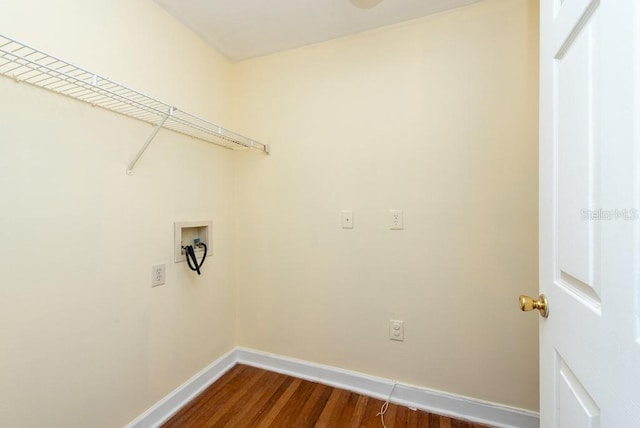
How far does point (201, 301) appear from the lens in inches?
70.2

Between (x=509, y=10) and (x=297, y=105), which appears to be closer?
(x=509, y=10)

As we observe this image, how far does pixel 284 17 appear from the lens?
1590mm

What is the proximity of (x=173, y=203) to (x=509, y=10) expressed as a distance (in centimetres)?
209

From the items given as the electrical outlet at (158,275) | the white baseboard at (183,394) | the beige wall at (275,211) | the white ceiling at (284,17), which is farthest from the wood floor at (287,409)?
the white ceiling at (284,17)

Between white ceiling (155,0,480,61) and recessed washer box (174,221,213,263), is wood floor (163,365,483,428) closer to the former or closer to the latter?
recessed washer box (174,221,213,263)

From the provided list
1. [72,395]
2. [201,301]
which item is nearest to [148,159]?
[201,301]

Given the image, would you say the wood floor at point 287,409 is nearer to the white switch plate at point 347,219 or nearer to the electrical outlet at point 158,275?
the electrical outlet at point 158,275

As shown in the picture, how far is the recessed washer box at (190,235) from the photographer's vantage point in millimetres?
1597

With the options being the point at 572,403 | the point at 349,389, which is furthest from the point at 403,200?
the point at 349,389

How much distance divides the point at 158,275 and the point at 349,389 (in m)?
1.35

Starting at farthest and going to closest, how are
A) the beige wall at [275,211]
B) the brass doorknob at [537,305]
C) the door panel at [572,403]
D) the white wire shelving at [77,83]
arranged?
the beige wall at [275,211]
the white wire shelving at [77,83]
the brass doorknob at [537,305]
the door panel at [572,403]

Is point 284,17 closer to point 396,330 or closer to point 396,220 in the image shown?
point 396,220

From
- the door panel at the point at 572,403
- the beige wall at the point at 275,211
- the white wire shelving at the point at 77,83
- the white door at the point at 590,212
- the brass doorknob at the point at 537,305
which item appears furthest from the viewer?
the beige wall at the point at 275,211

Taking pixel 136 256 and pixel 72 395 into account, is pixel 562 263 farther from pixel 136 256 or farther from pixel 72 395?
pixel 72 395
